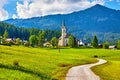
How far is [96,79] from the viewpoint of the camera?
44938 millimetres

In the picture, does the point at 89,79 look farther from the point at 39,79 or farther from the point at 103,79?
the point at 39,79

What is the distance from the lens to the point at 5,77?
33562 millimetres

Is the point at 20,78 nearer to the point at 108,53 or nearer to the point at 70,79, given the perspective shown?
the point at 70,79

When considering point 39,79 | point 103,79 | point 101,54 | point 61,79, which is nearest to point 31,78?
point 39,79

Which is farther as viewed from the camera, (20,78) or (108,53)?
(108,53)

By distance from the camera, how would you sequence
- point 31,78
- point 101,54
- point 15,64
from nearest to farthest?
1. point 31,78
2. point 15,64
3. point 101,54

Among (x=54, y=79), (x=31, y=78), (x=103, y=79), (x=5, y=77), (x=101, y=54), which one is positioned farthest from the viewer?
(x=101, y=54)

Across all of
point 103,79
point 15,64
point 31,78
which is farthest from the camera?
point 15,64

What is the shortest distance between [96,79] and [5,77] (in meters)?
15.3

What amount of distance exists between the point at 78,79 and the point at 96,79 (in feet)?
9.04

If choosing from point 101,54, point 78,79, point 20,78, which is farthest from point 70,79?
point 101,54

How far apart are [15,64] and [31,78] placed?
16014 millimetres

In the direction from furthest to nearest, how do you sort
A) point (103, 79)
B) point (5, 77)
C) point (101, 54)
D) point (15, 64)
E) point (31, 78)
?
point (101, 54)
point (15, 64)
point (103, 79)
point (31, 78)
point (5, 77)

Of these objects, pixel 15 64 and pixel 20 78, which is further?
pixel 15 64
